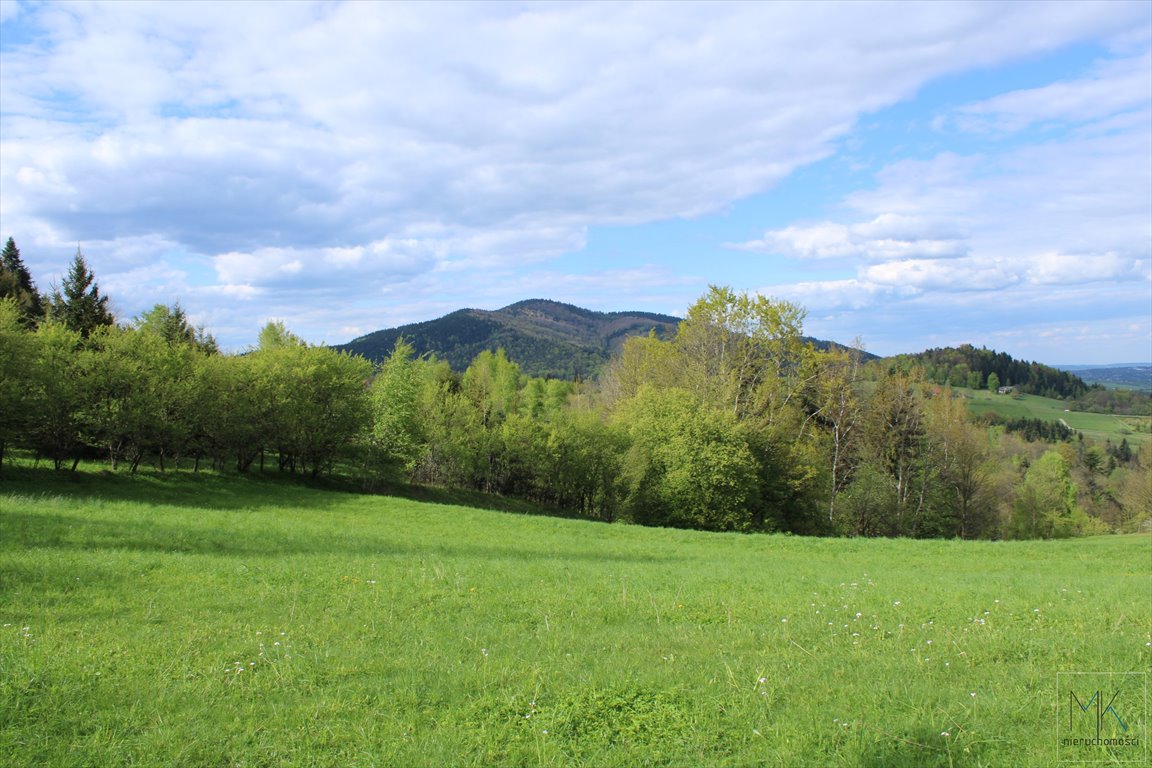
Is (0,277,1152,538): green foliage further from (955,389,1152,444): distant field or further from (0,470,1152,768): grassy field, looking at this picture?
(955,389,1152,444): distant field

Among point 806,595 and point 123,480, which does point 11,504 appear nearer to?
point 123,480

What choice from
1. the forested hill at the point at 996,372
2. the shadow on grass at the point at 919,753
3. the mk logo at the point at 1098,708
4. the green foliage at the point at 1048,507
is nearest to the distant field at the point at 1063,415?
the forested hill at the point at 996,372

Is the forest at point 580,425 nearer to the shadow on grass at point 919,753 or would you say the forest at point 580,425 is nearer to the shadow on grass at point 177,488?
the shadow on grass at point 177,488

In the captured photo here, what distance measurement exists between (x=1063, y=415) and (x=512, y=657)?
198 metres

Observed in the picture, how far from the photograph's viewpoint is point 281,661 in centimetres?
818

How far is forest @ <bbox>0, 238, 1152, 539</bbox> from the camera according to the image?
116 feet

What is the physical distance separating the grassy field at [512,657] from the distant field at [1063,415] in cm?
15437

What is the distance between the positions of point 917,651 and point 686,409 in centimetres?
3808

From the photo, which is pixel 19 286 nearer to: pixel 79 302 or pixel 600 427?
pixel 79 302

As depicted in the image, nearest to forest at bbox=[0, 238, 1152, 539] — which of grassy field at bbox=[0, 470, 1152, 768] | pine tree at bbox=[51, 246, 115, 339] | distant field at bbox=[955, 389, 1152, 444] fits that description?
pine tree at bbox=[51, 246, 115, 339]

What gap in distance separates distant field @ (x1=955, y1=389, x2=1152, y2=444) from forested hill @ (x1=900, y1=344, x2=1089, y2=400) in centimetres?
381

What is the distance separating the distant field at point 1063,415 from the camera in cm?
15012

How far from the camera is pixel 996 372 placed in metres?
179

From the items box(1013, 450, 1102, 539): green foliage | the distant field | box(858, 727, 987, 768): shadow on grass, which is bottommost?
box(1013, 450, 1102, 539): green foliage
